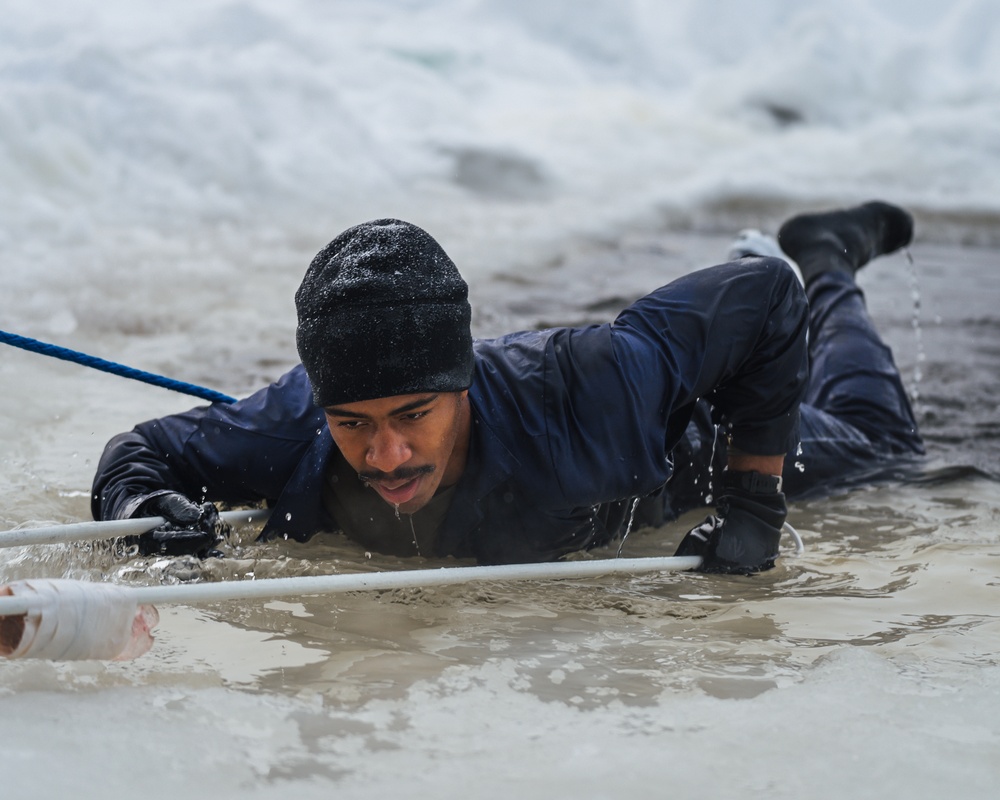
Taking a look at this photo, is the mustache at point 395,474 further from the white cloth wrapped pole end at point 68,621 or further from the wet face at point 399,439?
the white cloth wrapped pole end at point 68,621

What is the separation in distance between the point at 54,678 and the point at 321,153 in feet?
26.5

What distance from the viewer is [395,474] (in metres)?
2.48

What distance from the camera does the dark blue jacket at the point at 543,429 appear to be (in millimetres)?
2668

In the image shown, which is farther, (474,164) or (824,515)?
(474,164)

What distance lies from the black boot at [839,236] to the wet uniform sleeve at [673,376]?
5.06ft

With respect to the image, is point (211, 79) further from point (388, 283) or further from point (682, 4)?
point (682, 4)

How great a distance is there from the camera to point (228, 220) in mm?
7977

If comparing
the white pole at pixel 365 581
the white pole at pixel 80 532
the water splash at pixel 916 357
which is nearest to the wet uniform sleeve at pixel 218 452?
the white pole at pixel 80 532

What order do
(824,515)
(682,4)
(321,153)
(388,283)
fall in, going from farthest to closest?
1. (682,4)
2. (321,153)
3. (824,515)
4. (388,283)

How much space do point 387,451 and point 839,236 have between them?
2624 mm

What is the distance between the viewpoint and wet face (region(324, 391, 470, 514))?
246 centimetres

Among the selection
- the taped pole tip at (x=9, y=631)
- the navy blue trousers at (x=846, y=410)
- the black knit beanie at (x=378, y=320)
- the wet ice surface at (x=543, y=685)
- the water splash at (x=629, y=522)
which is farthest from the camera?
the navy blue trousers at (x=846, y=410)

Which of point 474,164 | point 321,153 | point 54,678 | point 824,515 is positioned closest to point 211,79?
point 321,153

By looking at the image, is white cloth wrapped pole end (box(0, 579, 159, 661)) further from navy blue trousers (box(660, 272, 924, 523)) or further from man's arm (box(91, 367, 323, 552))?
navy blue trousers (box(660, 272, 924, 523))
